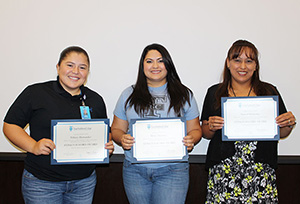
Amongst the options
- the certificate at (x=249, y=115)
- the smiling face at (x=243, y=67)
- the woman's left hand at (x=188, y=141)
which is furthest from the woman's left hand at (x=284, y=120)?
the woman's left hand at (x=188, y=141)

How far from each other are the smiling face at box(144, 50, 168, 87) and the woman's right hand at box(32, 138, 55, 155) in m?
0.81

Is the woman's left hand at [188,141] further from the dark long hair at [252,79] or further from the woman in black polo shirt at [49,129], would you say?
the woman in black polo shirt at [49,129]

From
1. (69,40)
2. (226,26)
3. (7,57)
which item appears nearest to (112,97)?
(69,40)

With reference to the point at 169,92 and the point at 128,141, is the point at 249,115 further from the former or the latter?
the point at 128,141

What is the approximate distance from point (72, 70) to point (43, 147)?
1.73 ft

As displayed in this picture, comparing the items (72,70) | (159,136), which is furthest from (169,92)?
(72,70)

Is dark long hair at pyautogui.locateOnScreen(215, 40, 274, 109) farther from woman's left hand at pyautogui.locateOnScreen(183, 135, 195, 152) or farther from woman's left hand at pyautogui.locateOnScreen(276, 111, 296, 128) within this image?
woman's left hand at pyautogui.locateOnScreen(183, 135, 195, 152)

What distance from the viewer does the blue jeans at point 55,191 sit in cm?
167

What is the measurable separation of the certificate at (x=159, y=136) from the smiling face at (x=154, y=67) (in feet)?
1.05

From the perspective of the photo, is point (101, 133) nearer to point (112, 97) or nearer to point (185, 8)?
point (112, 97)

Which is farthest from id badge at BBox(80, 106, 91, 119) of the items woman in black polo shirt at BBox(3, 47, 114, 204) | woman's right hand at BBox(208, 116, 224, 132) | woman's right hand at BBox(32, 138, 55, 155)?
woman's right hand at BBox(208, 116, 224, 132)

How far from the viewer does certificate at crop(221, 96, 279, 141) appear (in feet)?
6.16

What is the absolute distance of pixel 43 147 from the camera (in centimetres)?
167

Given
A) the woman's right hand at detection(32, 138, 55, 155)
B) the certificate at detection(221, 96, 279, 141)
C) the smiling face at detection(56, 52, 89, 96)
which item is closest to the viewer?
the woman's right hand at detection(32, 138, 55, 155)
